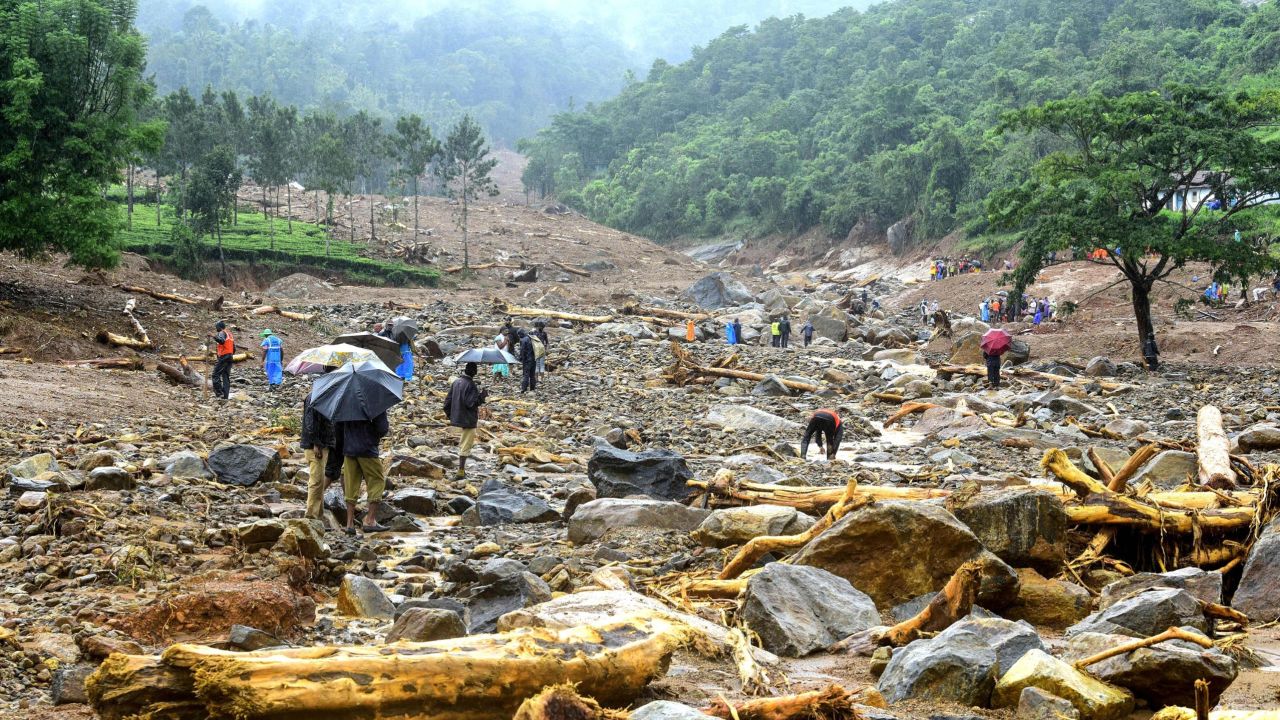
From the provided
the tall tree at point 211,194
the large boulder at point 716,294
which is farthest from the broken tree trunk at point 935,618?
the large boulder at point 716,294

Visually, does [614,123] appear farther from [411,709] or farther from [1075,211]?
[411,709]

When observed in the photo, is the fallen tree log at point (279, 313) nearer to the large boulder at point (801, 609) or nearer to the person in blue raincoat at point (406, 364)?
the person in blue raincoat at point (406, 364)

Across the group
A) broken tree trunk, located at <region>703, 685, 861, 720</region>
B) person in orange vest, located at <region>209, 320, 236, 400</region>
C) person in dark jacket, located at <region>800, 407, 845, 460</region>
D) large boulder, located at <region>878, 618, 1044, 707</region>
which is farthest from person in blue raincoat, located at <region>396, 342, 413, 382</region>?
broken tree trunk, located at <region>703, 685, 861, 720</region>

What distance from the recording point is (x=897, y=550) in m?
6.41

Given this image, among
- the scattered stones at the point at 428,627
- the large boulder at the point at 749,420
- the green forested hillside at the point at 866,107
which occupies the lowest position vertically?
the large boulder at the point at 749,420

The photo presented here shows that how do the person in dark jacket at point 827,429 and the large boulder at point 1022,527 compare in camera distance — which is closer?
the large boulder at point 1022,527

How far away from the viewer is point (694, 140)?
96.2 meters

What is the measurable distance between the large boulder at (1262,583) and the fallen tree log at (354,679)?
4092 millimetres

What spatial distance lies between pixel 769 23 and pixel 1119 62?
66.7 metres

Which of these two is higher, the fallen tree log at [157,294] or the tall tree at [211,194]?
the tall tree at [211,194]

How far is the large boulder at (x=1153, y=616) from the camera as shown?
4977 mm

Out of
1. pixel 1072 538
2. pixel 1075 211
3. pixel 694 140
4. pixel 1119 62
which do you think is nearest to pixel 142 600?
pixel 1072 538

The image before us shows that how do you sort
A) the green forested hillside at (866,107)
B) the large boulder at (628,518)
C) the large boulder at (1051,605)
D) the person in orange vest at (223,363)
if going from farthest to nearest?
the green forested hillside at (866,107)
the person in orange vest at (223,363)
the large boulder at (628,518)
the large boulder at (1051,605)

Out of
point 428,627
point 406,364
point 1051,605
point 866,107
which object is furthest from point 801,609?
point 866,107
